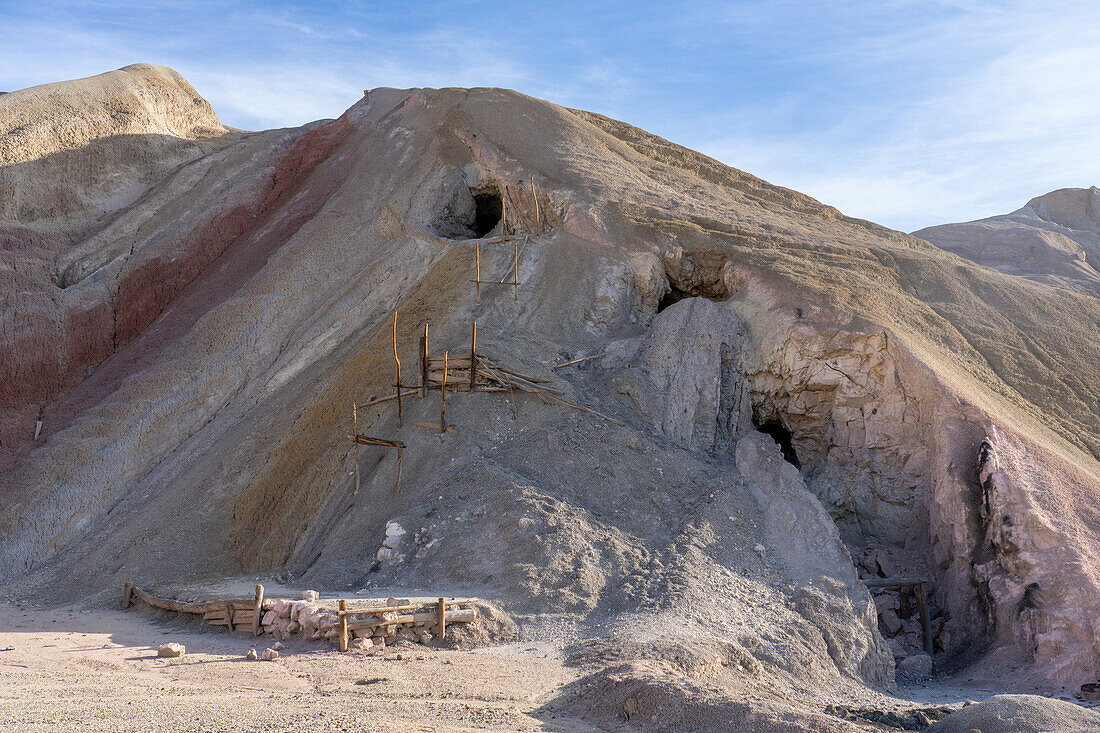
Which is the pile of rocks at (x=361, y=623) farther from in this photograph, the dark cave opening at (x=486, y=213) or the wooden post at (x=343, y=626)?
the dark cave opening at (x=486, y=213)

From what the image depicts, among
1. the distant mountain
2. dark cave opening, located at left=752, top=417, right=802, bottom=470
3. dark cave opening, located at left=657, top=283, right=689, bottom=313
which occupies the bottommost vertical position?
dark cave opening, located at left=752, top=417, right=802, bottom=470

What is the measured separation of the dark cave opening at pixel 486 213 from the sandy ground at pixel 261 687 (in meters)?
16.2

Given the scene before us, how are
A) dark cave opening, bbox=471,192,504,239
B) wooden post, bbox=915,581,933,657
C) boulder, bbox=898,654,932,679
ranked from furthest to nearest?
1. dark cave opening, bbox=471,192,504,239
2. wooden post, bbox=915,581,933,657
3. boulder, bbox=898,654,932,679

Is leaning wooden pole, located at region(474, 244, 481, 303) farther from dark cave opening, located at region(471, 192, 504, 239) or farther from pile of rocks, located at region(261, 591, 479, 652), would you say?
pile of rocks, located at region(261, 591, 479, 652)

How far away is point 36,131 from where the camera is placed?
27.0 metres

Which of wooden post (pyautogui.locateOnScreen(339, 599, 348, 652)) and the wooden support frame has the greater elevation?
the wooden support frame

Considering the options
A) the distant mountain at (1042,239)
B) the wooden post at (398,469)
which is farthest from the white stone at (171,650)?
the distant mountain at (1042,239)

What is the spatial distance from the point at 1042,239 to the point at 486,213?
906 inches

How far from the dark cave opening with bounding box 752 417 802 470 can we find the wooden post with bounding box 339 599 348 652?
10.5 meters

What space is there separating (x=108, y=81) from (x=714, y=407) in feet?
81.2

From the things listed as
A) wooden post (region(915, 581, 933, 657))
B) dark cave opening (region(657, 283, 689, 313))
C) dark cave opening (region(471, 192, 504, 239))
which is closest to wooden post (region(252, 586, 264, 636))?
wooden post (region(915, 581, 933, 657))

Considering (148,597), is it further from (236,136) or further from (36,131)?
(236,136)

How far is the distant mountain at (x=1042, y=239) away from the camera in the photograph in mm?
32406

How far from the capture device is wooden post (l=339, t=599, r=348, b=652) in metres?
10.8
